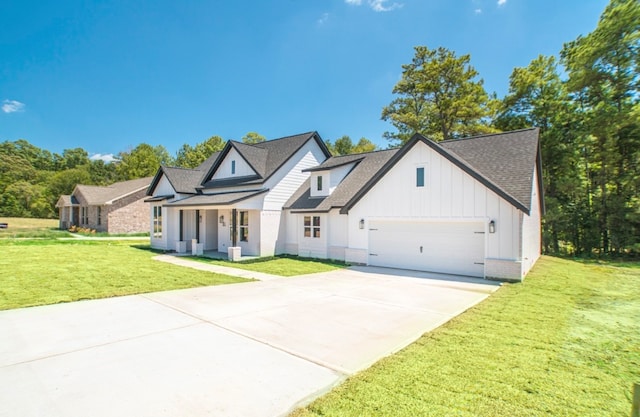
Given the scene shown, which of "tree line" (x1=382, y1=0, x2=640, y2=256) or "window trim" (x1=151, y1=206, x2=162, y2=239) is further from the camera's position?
"window trim" (x1=151, y1=206, x2=162, y2=239)

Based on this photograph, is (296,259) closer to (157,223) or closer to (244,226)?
(244,226)

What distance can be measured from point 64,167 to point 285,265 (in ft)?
250

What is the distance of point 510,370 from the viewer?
13.6 feet

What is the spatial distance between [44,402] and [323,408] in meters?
2.98

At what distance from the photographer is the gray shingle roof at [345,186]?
16094 millimetres

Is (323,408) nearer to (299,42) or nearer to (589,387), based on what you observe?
(589,387)

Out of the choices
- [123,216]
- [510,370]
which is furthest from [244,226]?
[123,216]

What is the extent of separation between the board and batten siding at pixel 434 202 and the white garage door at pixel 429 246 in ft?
1.31

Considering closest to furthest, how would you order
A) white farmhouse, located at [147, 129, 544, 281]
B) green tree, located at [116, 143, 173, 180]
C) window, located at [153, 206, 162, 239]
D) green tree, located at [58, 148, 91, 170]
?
1. white farmhouse, located at [147, 129, 544, 281]
2. window, located at [153, 206, 162, 239]
3. green tree, located at [116, 143, 173, 180]
4. green tree, located at [58, 148, 91, 170]

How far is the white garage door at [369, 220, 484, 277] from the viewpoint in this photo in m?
11.7

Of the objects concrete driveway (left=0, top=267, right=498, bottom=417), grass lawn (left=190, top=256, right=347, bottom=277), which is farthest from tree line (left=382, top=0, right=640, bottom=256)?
concrete driveway (left=0, top=267, right=498, bottom=417)

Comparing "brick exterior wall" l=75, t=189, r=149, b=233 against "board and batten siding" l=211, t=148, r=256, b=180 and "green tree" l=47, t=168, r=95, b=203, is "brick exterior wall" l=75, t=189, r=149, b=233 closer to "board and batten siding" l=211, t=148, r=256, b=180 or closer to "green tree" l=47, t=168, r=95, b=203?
"board and batten siding" l=211, t=148, r=256, b=180

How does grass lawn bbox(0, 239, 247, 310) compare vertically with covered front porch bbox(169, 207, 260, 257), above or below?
below

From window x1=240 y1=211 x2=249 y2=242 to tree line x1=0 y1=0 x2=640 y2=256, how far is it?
19.3 m
